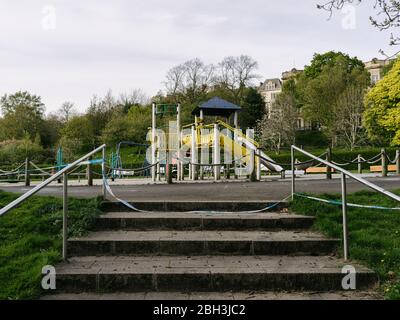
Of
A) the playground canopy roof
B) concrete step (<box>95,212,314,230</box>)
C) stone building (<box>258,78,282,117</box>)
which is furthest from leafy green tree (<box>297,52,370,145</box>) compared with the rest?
concrete step (<box>95,212,314,230</box>)

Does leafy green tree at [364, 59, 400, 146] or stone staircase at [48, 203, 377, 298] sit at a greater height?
leafy green tree at [364, 59, 400, 146]

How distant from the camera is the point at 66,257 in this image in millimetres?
4633

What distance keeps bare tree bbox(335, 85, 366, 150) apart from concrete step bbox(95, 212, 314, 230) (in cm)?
3835

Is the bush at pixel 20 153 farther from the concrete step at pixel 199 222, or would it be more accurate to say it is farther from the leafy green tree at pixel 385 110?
the concrete step at pixel 199 222

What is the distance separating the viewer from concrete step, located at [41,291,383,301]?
3.82 m

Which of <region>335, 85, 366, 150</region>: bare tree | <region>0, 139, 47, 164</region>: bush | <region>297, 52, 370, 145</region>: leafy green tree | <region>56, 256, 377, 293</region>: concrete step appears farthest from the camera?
<region>297, 52, 370, 145</region>: leafy green tree

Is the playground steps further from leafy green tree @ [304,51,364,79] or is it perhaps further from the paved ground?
leafy green tree @ [304,51,364,79]

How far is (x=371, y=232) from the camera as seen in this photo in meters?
5.38

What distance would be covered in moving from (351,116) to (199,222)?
40386 mm

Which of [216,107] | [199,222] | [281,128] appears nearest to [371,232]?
[199,222]

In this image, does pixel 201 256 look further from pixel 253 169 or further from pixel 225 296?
pixel 253 169
